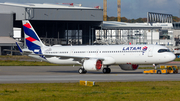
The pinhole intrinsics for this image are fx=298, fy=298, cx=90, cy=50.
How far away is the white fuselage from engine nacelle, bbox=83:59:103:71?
57.9 inches

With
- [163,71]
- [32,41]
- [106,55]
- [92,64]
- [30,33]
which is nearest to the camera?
[92,64]

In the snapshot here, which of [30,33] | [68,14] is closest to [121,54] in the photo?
[30,33]

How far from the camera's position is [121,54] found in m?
36.1

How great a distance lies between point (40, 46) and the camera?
42.7 metres

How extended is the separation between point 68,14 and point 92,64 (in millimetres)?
53647

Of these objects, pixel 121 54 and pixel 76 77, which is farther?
pixel 121 54

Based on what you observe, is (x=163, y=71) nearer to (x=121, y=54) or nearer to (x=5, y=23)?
(x=121, y=54)

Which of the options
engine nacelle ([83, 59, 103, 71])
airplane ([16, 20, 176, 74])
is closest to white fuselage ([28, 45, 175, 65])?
airplane ([16, 20, 176, 74])

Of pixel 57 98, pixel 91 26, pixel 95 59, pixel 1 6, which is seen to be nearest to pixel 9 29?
pixel 1 6

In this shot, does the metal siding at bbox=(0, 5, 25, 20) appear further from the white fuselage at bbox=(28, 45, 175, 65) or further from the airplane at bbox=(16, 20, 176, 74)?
the white fuselage at bbox=(28, 45, 175, 65)

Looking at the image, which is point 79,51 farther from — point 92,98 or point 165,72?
point 92,98

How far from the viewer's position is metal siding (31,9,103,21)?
278 ft

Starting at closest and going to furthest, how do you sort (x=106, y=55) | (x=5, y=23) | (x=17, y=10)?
(x=106, y=55) < (x=17, y=10) < (x=5, y=23)

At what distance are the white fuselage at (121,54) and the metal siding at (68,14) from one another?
152 feet
